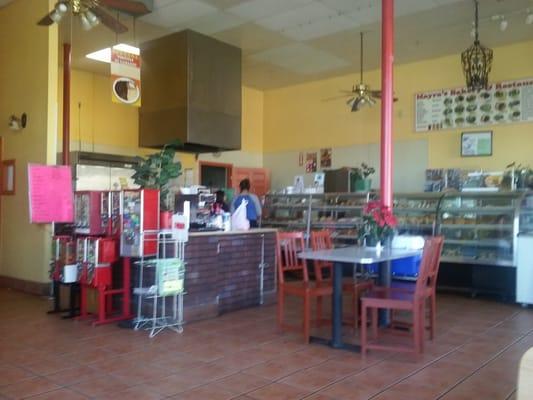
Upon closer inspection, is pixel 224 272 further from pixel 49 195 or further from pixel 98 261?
pixel 49 195

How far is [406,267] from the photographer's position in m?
5.70

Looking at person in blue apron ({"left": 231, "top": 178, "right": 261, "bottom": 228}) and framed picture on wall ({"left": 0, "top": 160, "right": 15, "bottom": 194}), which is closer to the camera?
framed picture on wall ({"left": 0, "top": 160, "right": 15, "bottom": 194})

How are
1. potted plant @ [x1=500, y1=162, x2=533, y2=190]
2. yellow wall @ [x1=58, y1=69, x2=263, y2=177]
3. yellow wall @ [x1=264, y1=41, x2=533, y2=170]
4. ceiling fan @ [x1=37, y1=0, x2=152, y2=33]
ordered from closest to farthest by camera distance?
ceiling fan @ [x1=37, y1=0, x2=152, y2=33]
potted plant @ [x1=500, y1=162, x2=533, y2=190]
yellow wall @ [x1=264, y1=41, x2=533, y2=170]
yellow wall @ [x1=58, y1=69, x2=263, y2=177]

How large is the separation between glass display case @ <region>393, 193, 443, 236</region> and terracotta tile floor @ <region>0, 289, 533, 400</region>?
224 cm

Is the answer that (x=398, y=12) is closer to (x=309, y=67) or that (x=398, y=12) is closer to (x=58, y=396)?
(x=309, y=67)

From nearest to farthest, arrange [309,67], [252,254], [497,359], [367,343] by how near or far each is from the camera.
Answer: [497,359], [367,343], [252,254], [309,67]

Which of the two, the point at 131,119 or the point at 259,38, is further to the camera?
the point at 131,119

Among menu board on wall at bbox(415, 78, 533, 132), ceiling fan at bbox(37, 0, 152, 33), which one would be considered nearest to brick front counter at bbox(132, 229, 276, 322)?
ceiling fan at bbox(37, 0, 152, 33)

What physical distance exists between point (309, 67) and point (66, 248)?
6.06 m

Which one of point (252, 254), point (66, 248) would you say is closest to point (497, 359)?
point (252, 254)

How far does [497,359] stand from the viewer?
13.2ft

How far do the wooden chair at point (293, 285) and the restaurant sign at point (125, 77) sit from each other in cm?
315

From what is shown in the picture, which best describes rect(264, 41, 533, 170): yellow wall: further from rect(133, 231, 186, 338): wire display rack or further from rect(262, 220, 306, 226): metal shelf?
rect(133, 231, 186, 338): wire display rack

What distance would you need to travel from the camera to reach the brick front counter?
5.26 meters
